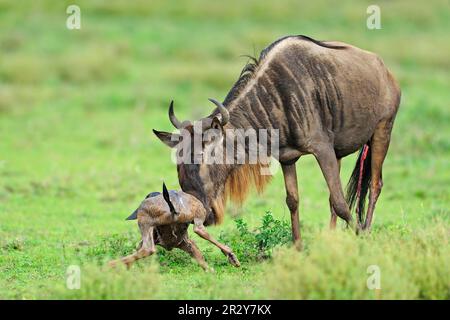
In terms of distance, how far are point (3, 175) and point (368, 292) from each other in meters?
8.54

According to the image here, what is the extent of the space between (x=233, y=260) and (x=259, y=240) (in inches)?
19.2

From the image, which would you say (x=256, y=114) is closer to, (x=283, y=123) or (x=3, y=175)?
(x=283, y=123)

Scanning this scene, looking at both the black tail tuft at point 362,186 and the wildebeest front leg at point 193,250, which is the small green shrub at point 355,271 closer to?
the wildebeest front leg at point 193,250

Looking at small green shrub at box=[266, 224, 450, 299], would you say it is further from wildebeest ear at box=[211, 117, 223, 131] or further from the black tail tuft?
the black tail tuft

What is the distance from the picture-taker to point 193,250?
7.92m

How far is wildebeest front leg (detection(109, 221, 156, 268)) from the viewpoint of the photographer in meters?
7.46

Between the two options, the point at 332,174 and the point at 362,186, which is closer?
the point at 332,174

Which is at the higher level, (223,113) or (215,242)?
(223,113)

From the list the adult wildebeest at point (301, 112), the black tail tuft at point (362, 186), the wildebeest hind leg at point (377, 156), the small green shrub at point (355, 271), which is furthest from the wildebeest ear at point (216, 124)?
the black tail tuft at point (362, 186)

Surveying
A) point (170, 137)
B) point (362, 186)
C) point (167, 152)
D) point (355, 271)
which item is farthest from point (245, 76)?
point (167, 152)

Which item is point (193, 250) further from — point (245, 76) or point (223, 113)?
point (245, 76)

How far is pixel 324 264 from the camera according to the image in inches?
248

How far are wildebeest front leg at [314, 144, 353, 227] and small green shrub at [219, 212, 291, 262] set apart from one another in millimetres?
593

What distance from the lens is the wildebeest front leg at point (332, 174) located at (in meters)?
8.19
